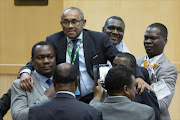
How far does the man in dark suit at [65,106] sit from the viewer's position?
11.7 feet

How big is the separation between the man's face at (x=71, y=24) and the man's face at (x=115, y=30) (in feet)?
2.55

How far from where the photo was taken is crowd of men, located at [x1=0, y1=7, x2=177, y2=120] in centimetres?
367

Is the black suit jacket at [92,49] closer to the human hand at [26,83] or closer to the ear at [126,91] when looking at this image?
the human hand at [26,83]

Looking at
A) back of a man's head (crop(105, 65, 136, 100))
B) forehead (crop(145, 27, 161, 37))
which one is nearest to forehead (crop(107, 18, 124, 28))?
forehead (crop(145, 27, 161, 37))

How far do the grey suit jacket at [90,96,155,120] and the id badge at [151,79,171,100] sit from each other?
0.97 m

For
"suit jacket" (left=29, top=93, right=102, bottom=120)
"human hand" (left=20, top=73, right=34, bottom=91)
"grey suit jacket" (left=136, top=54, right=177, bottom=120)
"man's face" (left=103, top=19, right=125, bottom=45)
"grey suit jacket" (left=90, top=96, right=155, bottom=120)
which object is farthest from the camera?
"man's face" (left=103, top=19, right=125, bottom=45)

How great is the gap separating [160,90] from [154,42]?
816 mm

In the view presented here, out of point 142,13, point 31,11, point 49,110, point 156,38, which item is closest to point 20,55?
point 31,11

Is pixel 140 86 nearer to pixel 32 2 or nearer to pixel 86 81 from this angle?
pixel 86 81

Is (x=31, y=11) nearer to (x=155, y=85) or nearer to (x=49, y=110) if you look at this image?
(x=155, y=85)

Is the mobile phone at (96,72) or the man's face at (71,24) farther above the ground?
the man's face at (71,24)

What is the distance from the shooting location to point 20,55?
8.27m

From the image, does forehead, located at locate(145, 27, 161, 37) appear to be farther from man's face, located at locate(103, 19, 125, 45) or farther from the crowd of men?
man's face, located at locate(103, 19, 125, 45)

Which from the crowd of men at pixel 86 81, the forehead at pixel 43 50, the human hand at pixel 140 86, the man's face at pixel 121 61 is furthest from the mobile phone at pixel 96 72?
the forehead at pixel 43 50
